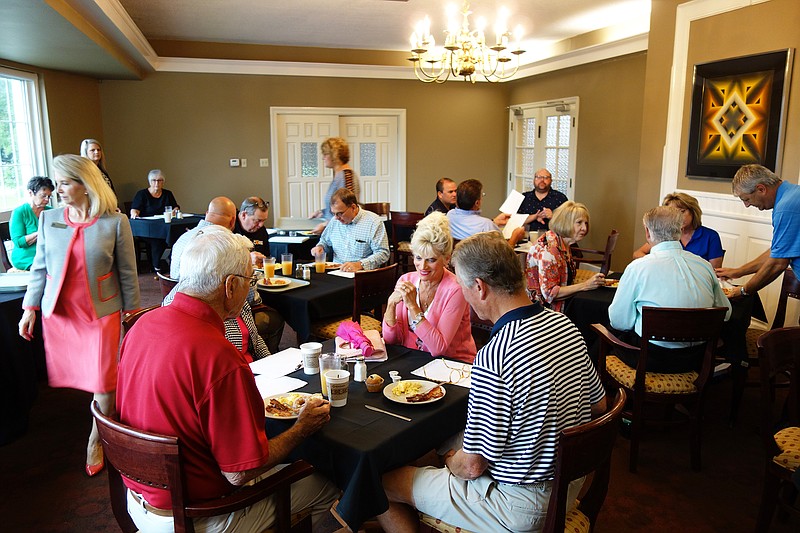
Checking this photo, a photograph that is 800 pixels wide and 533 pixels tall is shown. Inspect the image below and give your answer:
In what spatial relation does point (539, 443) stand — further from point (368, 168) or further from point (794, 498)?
point (368, 168)

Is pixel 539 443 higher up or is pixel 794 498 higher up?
pixel 539 443

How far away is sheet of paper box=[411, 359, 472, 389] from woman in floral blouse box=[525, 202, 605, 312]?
4.56 feet

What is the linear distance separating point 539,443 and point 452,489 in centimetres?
37

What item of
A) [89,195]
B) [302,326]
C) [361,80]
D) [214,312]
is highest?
[361,80]

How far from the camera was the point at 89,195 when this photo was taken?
2766mm

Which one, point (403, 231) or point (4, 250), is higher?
Result: point (4, 250)

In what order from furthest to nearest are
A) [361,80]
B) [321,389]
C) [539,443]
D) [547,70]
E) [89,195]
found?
1. [361,80]
2. [547,70]
3. [89,195]
4. [321,389]
5. [539,443]

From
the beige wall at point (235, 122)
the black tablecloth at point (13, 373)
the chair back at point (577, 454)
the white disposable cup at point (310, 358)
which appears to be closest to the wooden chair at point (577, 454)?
the chair back at point (577, 454)

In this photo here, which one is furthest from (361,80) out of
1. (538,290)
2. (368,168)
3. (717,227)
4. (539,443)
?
(539,443)

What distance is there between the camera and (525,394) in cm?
162

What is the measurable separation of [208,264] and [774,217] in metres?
3.29

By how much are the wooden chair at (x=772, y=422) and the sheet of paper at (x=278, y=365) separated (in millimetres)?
1821

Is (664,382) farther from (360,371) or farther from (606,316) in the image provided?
(360,371)

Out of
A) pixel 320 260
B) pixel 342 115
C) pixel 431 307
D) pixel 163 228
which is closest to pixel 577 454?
pixel 431 307
